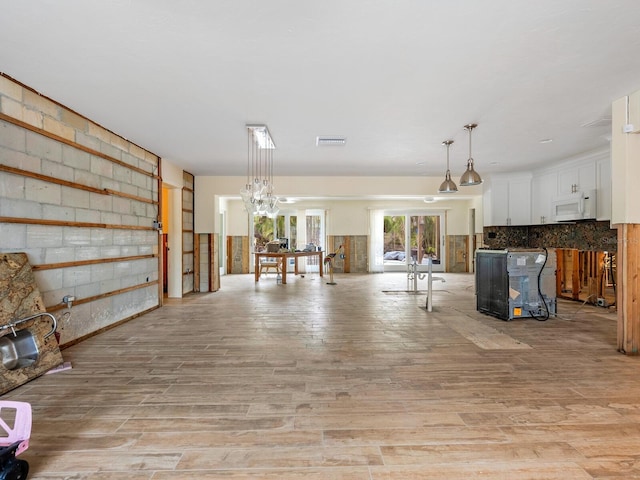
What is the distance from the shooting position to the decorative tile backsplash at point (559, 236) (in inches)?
208

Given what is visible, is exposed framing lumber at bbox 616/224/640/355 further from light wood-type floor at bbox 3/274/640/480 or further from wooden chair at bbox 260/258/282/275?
wooden chair at bbox 260/258/282/275

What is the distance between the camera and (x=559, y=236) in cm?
623

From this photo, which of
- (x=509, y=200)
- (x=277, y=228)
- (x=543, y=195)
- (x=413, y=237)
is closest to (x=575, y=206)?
(x=543, y=195)

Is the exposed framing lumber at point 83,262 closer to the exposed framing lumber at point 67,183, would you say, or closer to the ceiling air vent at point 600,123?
the exposed framing lumber at point 67,183

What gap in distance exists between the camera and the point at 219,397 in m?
2.32

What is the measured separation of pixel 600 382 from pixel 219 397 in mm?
2927

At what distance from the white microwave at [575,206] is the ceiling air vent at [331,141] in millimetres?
4065

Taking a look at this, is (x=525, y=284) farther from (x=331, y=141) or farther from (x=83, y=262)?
(x=83, y=262)

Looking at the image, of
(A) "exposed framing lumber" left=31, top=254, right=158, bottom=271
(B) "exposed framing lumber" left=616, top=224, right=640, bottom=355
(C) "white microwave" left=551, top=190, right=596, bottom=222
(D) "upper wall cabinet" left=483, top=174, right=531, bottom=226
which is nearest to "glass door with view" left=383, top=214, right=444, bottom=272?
(D) "upper wall cabinet" left=483, top=174, right=531, bottom=226

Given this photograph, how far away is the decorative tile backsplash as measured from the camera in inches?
208

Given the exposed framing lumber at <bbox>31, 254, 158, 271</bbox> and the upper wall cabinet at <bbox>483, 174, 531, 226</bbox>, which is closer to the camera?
the exposed framing lumber at <bbox>31, 254, 158, 271</bbox>

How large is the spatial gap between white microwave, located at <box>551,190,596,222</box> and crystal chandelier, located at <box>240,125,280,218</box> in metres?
5.08

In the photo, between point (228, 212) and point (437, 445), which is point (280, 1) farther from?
point (228, 212)

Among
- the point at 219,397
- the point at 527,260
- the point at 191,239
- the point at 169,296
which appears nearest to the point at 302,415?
the point at 219,397
